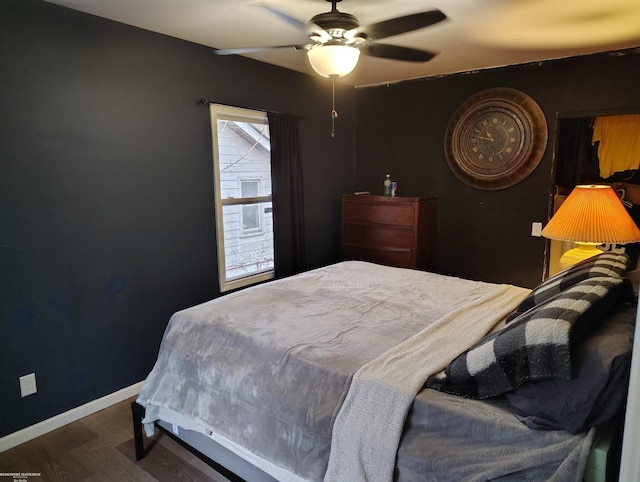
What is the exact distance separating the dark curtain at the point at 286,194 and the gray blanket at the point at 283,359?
126cm

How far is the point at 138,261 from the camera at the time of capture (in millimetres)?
2930

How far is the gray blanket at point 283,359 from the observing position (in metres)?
1.59

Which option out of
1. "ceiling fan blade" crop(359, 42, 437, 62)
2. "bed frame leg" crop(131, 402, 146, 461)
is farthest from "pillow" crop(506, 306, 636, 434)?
"ceiling fan blade" crop(359, 42, 437, 62)

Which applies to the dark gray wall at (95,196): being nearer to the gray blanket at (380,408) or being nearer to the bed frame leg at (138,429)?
the bed frame leg at (138,429)

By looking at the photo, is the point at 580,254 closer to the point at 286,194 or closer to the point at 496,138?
the point at 496,138

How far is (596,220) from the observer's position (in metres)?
2.76

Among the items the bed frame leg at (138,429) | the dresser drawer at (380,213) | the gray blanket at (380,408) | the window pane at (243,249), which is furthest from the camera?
the dresser drawer at (380,213)

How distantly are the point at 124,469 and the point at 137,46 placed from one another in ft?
8.50

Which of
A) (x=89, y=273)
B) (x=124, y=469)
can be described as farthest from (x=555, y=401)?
(x=89, y=273)

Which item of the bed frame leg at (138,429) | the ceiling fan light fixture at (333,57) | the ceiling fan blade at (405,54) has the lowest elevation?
the bed frame leg at (138,429)

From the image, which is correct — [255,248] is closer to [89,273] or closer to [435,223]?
[89,273]

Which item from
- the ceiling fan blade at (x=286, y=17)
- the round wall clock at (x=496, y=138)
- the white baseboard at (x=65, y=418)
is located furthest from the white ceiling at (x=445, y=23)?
the white baseboard at (x=65, y=418)

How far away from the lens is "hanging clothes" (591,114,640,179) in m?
3.94

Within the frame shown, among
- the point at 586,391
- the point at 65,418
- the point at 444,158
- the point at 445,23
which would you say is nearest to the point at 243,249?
the point at 65,418
